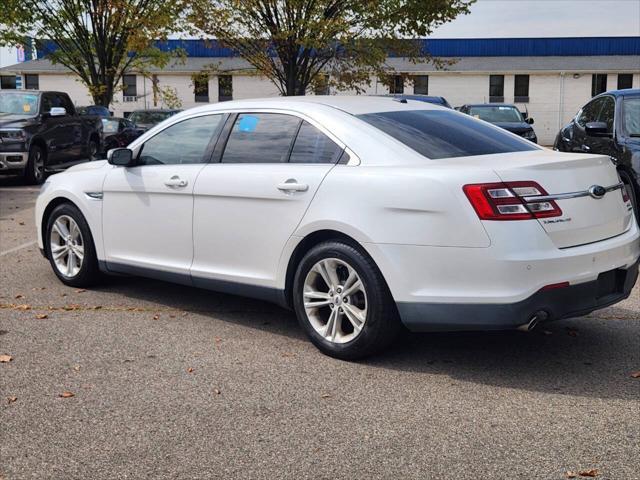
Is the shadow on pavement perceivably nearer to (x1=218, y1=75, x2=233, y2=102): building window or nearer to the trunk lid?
the trunk lid

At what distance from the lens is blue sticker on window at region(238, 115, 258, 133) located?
595 cm

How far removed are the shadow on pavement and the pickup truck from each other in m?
11.1

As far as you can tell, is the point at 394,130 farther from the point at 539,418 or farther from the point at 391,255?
the point at 539,418

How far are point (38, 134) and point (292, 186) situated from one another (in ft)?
42.7

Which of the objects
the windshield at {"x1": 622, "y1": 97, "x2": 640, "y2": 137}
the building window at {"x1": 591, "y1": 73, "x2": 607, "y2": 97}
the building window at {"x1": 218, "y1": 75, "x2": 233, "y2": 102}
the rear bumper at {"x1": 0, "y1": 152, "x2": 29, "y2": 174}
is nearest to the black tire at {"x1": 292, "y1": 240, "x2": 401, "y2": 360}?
the windshield at {"x1": 622, "y1": 97, "x2": 640, "y2": 137}

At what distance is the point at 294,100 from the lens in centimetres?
596

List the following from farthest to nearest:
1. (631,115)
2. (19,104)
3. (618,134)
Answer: (19,104), (631,115), (618,134)

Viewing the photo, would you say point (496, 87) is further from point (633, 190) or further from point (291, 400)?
point (291, 400)

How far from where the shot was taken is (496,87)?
53.1 metres

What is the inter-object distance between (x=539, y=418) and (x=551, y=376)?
2.42ft

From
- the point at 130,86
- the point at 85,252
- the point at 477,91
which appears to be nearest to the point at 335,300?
the point at 85,252

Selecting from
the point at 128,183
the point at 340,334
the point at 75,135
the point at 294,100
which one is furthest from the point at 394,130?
the point at 75,135

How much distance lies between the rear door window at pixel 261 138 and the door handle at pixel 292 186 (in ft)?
0.83

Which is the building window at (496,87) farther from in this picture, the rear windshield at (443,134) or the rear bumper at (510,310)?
the rear bumper at (510,310)
